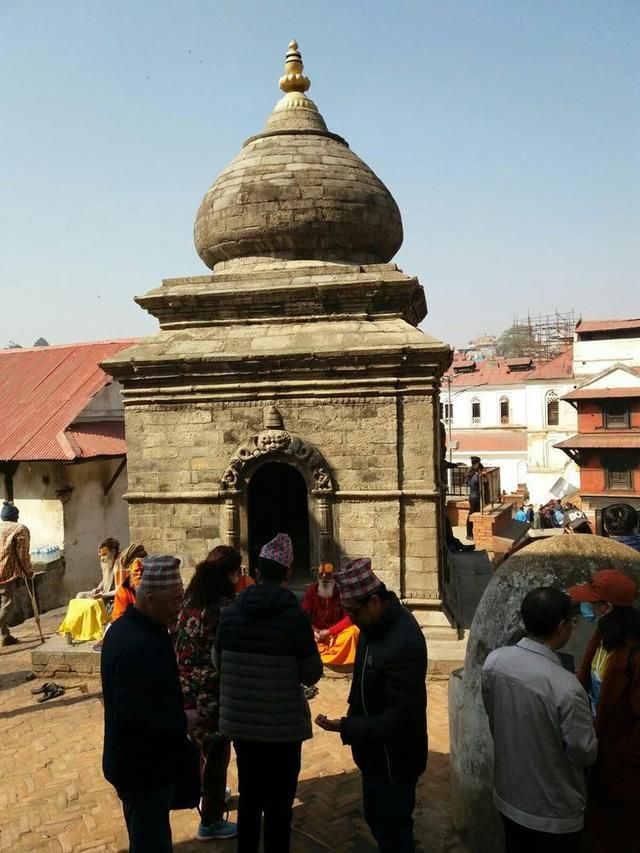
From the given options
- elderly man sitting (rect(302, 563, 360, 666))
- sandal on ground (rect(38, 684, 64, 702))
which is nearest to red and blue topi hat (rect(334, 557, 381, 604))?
elderly man sitting (rect(302, 563, 360, 666))

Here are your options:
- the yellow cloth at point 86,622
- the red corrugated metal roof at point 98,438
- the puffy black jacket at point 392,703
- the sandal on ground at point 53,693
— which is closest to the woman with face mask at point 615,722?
the puffy black jacket at point 392,703

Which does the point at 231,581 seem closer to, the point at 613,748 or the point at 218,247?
the point at 613,748

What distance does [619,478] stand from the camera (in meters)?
28.0

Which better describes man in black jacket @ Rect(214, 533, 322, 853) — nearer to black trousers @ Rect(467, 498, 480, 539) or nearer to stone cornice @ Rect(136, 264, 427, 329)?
stone cornice @ Rect(136, 264, 427, 329)

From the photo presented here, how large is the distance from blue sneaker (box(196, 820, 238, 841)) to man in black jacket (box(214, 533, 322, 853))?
0.95m

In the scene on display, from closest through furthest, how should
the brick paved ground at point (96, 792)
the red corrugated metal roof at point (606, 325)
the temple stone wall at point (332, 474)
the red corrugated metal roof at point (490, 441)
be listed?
1. the brick paved ground at point (96, 792)
2. the temple stone wall at point (332, 474)
3. the red corrugated metal roof at point (606, 325)
4. the red corrugated metal roof at point (490, 441)

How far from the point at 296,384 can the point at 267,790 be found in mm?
5666

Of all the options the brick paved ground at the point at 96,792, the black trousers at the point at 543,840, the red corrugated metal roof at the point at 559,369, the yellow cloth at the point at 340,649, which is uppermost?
the red corrugated metal roof at the point at 559,369

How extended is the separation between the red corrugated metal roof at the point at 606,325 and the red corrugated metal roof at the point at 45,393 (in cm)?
2706

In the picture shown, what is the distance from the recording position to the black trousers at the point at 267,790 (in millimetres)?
3674

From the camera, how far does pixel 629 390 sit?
1104 inches

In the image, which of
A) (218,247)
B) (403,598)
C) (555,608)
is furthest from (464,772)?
(218,247)

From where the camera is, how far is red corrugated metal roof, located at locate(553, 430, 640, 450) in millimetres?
27281

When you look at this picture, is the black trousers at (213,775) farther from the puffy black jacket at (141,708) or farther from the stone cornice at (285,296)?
the stone cornice at (285,296)
